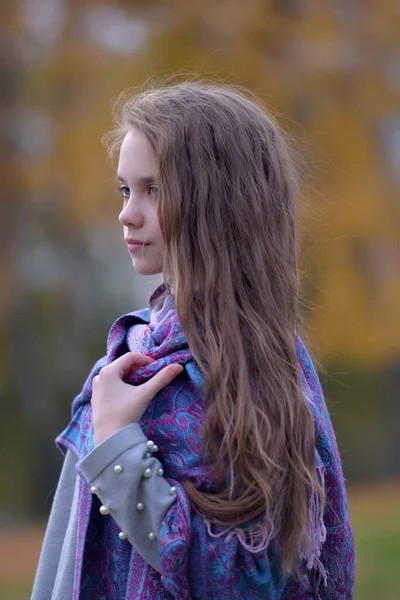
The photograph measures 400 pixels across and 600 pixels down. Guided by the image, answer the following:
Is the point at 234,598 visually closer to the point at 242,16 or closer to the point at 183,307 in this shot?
the point at 183,307

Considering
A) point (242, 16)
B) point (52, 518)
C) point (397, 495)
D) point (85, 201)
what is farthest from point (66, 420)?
point (52, 518)

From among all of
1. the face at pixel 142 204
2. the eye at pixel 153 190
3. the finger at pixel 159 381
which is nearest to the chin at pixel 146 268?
the face at pixel 142 204

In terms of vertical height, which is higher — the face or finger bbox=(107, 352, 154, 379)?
the face

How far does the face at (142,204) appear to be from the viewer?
1.93 metres

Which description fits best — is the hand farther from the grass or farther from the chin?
the grass

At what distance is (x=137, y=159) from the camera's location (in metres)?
1.95

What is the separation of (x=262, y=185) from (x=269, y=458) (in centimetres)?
61

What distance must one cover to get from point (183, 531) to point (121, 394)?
0.32m

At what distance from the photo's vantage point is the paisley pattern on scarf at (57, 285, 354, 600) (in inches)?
67.9

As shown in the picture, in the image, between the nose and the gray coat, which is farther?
the nose

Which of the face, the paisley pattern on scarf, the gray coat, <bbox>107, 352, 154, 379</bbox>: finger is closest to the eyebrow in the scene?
the face

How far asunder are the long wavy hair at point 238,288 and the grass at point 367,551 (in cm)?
373

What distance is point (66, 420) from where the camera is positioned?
34.8 feet

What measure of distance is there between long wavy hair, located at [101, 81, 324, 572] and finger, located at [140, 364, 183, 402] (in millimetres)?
58
